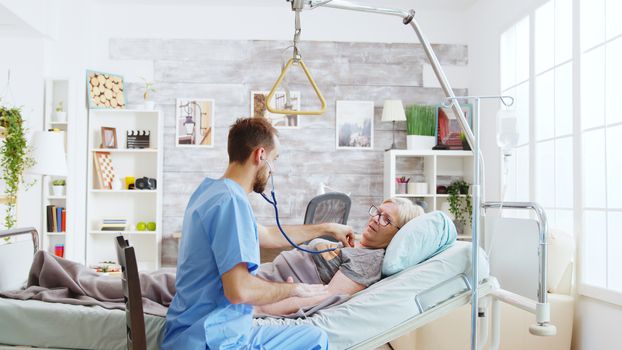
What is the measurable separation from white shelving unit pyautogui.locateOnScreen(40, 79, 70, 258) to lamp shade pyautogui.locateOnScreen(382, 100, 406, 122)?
8.95 ft

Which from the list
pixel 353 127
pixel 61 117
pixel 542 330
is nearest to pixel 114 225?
pixel 61 117

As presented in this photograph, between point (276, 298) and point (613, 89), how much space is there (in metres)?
2.39

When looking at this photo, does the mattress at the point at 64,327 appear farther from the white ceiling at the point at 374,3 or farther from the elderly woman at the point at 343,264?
the white ceiling at the point at 374,3

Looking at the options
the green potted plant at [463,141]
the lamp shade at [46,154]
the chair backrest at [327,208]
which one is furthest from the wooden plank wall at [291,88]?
the lamp shade at [46,154]

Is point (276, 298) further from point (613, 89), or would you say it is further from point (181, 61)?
point (181, 61)

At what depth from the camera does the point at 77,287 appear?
2.40m

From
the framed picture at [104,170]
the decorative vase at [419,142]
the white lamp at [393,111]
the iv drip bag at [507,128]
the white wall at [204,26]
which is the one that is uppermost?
the white wall at [204,26]

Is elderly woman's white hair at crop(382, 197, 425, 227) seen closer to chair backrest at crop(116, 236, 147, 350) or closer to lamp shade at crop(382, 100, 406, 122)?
chair backrest at crop(116, 236, 147, 350)

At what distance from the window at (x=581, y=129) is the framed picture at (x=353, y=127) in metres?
1.52

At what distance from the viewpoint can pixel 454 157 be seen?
530 cm

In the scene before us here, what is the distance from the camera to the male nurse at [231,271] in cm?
174

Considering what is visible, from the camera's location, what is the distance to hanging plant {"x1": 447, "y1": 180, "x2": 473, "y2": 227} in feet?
16.5

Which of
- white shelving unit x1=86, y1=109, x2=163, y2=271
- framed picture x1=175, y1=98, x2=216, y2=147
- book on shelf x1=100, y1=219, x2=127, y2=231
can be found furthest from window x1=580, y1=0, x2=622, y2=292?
book on shelf x1=100, y1=219, x2=127, y2=231

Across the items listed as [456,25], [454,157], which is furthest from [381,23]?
[454,157]
